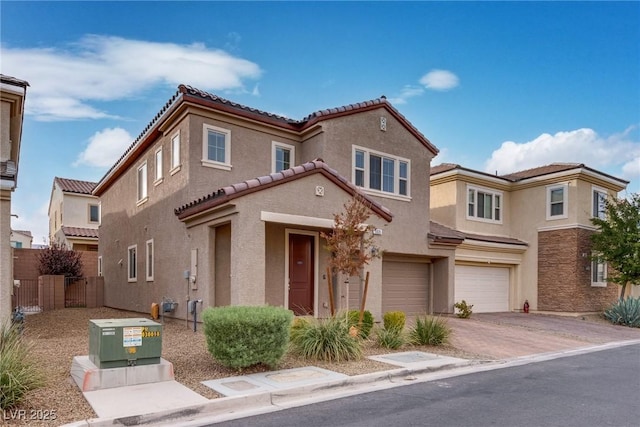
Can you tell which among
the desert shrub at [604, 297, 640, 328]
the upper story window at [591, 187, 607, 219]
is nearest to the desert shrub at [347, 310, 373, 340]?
the desert shrub at [604, 297, 640, 328]

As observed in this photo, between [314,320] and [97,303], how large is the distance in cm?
1726

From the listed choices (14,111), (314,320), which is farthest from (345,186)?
(14,111)

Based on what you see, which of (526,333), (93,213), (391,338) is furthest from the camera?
(93,213)

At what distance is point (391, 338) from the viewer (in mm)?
11578

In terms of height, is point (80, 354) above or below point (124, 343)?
below

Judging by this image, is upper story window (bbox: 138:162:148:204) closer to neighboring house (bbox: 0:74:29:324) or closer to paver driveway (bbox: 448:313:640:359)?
neighboring house (bbox: 0:74:29:324)

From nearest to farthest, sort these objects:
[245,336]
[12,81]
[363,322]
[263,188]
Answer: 1. [245,336]
2. [12,81]
3. [263,188]
4. [363,322]

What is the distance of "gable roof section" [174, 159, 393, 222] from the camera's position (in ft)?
38.0

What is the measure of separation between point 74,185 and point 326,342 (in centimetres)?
2961

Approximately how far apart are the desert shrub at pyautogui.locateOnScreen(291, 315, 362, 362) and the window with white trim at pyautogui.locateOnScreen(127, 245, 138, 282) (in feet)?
38.1

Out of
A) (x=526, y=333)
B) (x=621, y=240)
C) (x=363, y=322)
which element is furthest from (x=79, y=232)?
(x=621, y=240)

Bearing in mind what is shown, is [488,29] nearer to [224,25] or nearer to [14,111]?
[224,25]

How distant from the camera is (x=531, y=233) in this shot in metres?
24.2

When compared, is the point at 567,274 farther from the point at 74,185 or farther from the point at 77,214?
the point at 74,185
